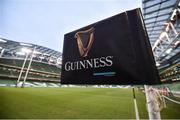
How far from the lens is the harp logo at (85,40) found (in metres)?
1.30

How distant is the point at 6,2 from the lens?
290 cm

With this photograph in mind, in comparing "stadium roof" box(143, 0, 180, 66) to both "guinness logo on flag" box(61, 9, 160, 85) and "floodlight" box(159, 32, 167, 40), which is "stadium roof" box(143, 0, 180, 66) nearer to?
"floodlight" box(159, 32, 167, 40)

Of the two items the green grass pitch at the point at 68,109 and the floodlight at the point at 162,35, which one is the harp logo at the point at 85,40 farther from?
the floodlight at the point at 162,35

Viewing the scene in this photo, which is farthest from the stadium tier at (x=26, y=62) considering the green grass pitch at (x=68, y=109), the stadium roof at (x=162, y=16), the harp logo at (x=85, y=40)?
the harp logo at (x=85, y=40)

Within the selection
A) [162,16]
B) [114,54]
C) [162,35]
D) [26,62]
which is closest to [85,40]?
[114,54]

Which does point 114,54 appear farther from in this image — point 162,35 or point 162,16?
point 162,35

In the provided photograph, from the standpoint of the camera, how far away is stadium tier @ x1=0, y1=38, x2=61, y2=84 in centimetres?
2337

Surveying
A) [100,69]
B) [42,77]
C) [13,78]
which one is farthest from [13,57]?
[100,69]

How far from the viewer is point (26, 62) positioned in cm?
3150

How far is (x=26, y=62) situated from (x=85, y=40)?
3388cm

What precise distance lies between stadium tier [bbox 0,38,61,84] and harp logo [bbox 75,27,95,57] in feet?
73.4

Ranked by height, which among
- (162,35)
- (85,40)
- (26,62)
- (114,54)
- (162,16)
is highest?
(26,62)

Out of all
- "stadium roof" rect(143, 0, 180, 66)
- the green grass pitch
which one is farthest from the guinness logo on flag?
"stadium roof" rect(143, 0, 180, 66)

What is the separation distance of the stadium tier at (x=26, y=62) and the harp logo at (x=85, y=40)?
2237 centimetres
